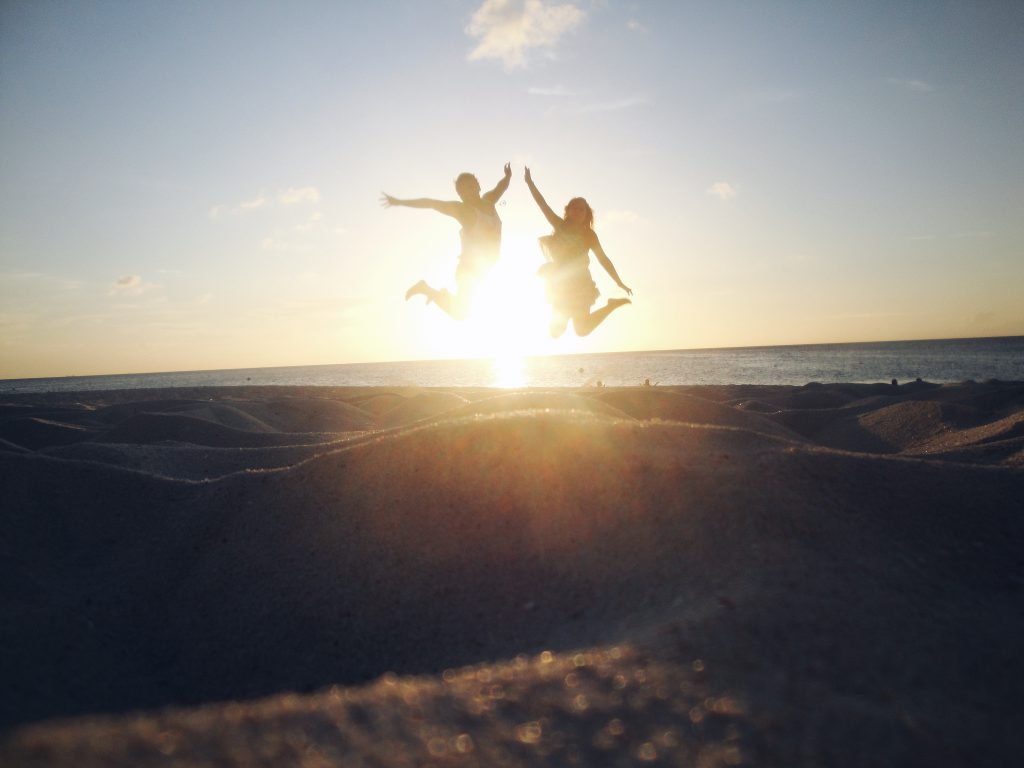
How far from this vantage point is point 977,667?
1.75 metres

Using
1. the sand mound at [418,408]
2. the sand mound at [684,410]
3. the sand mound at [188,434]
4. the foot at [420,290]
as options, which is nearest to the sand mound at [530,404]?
the sand mound at [684,410]

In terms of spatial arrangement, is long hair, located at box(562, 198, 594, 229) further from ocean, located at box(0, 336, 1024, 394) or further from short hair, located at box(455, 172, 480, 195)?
ocean, located at box(0, 336, 1024, 394)

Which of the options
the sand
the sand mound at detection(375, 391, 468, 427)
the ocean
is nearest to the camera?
the sand

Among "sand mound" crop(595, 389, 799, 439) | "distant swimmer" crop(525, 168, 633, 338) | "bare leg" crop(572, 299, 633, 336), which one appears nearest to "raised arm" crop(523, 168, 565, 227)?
"distant swimmer" crop(525, 168, 633, 338)

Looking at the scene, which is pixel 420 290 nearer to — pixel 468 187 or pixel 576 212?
pixel 468 187

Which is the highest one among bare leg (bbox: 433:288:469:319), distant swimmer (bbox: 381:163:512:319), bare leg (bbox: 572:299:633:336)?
distant swimmer (bbox: 381:163:512:319)

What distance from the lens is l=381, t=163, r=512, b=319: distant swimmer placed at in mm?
6719

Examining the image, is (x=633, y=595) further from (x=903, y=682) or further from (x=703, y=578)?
(x=903, y=682)

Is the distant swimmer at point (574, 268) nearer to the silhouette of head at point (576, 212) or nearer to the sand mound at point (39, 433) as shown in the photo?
the silhouette of head at point (576, 212)

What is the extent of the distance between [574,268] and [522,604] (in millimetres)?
5039

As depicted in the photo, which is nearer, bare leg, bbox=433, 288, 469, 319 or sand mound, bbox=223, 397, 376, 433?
bare leg, bbox=433, 288, 469, 319

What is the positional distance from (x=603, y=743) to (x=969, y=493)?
275cm

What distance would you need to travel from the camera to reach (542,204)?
6.71 meters

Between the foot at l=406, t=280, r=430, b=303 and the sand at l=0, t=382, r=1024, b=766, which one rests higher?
the foot at l=406, t=280, r=430, b=303
